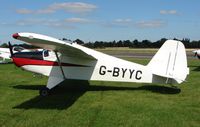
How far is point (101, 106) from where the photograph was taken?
8469 mm

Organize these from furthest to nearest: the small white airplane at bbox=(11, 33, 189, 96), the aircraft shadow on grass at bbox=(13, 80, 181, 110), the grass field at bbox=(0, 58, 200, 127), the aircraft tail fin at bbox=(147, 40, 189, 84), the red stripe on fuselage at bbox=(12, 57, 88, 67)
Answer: the red stripe on fuselage at bbox=(12, 57, 88, 67), the small white airplane at bbox=(11, 33, 189, 96), the aircraft tail fin at bbox=(147, 40, 189, 84), the aircraft shadow on grass at bbox=(13, 80, 181, 110), the grass field at bbox=(0, 58, 200, 127)

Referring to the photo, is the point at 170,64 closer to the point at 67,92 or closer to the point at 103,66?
the point at 103,66

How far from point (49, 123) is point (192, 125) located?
10.6ft

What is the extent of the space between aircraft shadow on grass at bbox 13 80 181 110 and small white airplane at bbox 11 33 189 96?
560mm

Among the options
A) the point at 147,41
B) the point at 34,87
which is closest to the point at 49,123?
the point at 34,87

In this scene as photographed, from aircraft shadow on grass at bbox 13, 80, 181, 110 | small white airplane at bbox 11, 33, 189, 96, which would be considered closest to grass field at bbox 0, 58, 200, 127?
aircraft shadow on grass at bbox 13, 80, 181, 110

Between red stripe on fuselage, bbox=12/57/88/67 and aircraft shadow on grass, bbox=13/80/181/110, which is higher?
red stripe on fuselage, bbox=12/57/88/67

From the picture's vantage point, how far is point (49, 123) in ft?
22.1

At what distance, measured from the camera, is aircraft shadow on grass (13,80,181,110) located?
8.63m

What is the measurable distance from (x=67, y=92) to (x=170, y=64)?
388 centimetres

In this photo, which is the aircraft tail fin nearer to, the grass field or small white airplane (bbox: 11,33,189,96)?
small white airplane (bbox: 11,33,189,96)

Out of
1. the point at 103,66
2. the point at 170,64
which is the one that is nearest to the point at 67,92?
the point at 103,66

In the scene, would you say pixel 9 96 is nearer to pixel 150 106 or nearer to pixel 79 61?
pixel 79 61

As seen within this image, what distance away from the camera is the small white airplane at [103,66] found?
10.2 metres
